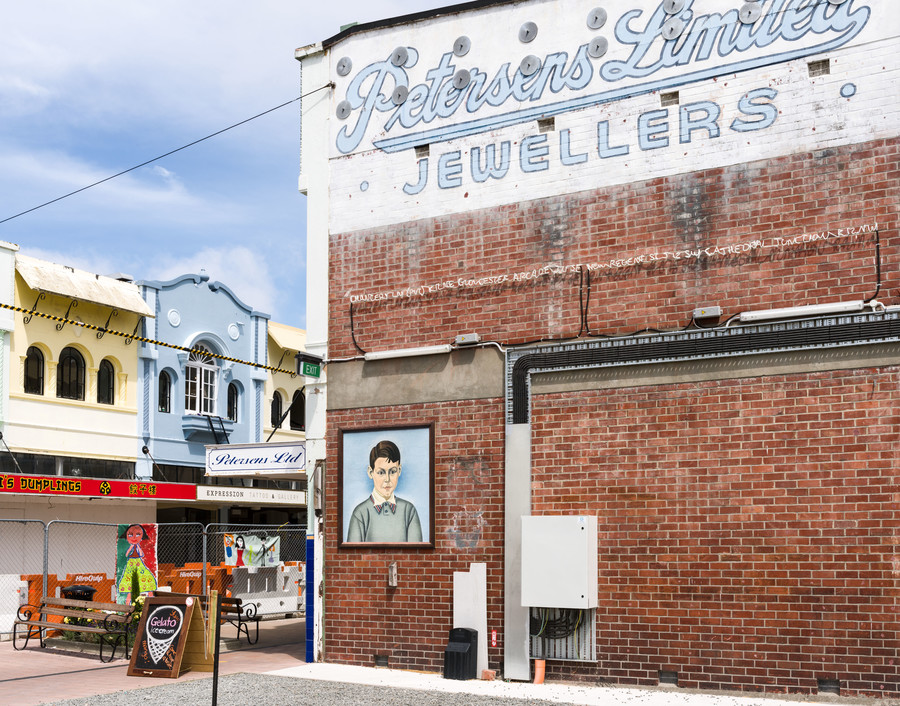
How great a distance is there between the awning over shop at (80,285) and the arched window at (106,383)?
1.75 m

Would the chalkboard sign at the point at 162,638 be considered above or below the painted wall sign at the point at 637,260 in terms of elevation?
below

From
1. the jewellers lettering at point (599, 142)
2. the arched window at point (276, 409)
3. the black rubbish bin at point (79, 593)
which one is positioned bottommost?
the black rubbish bin at point (79, 593)

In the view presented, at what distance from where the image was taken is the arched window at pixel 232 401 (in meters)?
33.3

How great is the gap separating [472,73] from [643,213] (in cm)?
335

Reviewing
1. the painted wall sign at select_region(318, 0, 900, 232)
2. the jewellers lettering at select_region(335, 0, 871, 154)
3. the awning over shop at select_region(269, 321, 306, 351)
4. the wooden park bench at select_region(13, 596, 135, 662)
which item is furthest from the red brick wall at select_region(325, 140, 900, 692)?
the awning over shop at select_region(269, 321, 306, 351)

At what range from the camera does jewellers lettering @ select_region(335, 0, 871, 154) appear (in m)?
12.5

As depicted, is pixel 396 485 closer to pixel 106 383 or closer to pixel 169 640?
pixel 169 640

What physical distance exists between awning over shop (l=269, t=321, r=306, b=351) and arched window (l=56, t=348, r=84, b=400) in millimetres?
7287

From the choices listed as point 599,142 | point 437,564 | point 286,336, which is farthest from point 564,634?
point 286,336

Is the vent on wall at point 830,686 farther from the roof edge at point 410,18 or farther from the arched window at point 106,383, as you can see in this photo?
the arched window at point 106,383

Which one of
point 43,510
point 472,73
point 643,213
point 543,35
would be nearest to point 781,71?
point 643,213

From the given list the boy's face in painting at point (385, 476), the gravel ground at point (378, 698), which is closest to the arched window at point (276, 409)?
the boy's face in painting at point (385, 476)

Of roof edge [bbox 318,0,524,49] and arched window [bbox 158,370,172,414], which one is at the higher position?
roof edge [bbox 318,0,524,49]

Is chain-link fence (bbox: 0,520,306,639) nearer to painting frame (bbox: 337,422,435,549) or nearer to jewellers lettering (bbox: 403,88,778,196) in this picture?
painting frame (bbox: 337,422,435,549)
